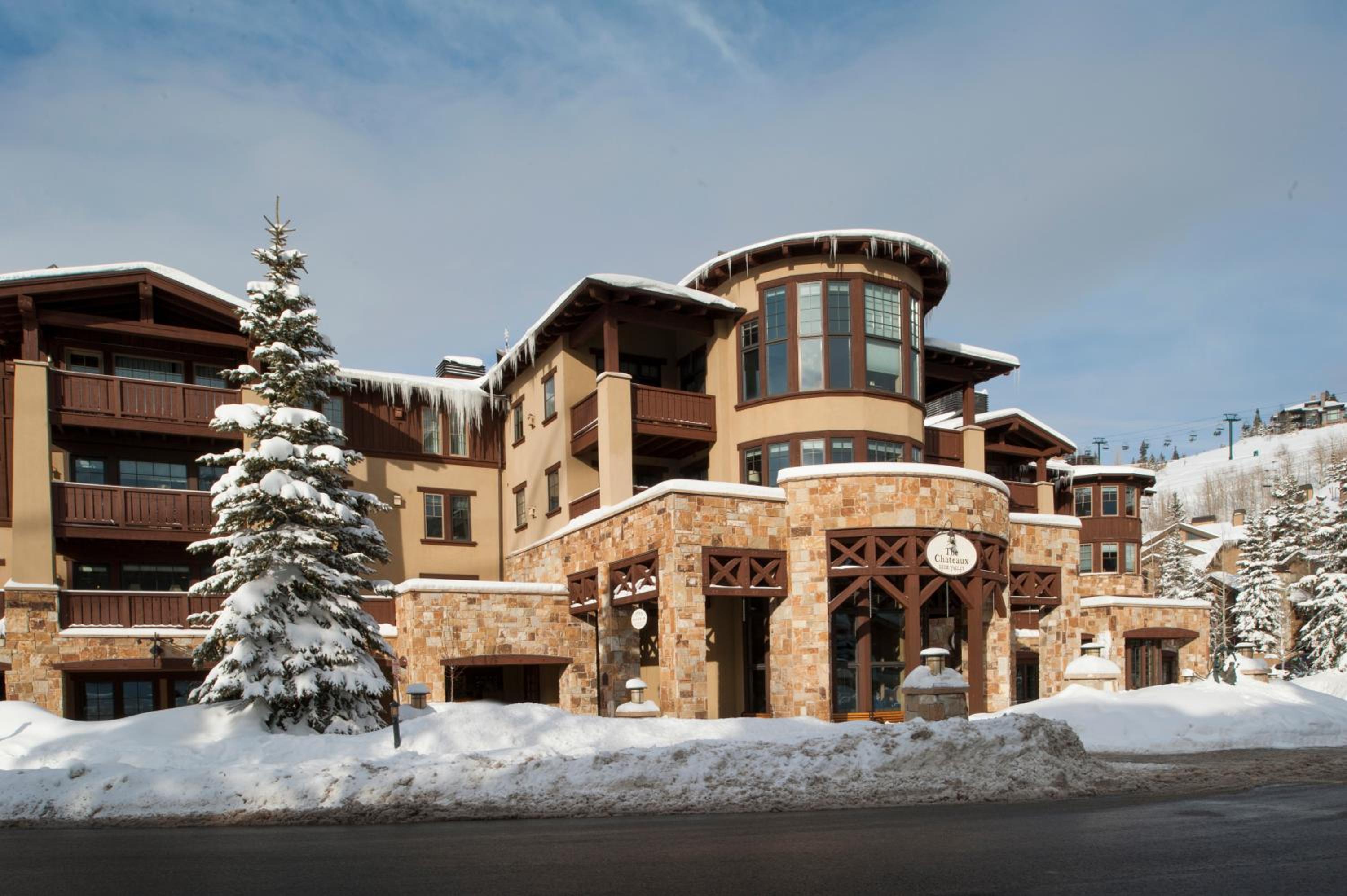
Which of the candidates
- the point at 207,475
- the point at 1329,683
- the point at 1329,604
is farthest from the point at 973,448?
the point at 1329,604

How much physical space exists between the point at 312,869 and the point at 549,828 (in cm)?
259

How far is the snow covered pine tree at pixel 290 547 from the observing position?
16.9 m

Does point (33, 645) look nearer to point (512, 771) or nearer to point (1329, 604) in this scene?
point (512, 771)

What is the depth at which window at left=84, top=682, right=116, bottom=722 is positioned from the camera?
24.8 metres

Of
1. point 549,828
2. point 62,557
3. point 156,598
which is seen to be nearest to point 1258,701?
point 549,828

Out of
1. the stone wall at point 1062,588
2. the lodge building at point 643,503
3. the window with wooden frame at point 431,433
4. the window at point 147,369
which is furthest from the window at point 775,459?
the window at point 147,369

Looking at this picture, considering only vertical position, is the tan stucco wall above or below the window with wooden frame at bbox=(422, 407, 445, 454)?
below

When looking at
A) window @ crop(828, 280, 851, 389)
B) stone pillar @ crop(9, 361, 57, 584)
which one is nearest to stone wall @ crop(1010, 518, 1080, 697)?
window @ crop(828, 280, 851, 389)

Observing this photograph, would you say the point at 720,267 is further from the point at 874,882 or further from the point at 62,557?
the point at 874,882

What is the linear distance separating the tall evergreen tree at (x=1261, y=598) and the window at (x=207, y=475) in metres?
50.5

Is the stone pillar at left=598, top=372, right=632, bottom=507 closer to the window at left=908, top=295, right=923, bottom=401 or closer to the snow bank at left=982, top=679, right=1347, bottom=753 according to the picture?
the window at left=908, top=295, right=923, bottom=401

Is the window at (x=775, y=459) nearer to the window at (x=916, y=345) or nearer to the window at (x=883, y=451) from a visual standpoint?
the window at (x=883, y=451)

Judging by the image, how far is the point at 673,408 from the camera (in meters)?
26.0

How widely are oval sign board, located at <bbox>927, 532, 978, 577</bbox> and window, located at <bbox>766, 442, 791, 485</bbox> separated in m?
4.40
